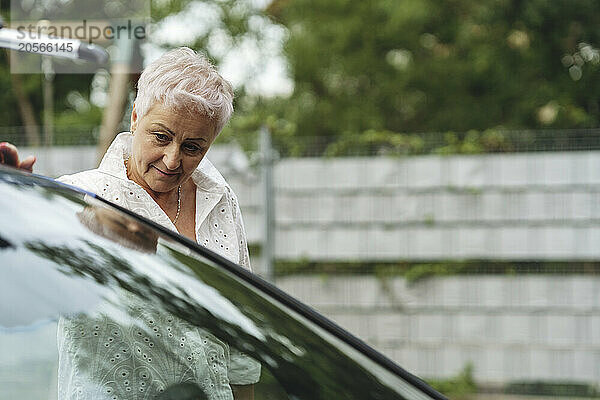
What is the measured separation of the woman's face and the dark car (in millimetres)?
396

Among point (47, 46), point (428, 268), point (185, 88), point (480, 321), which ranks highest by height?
point (47, 46)

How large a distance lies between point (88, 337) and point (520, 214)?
4890 millimetres

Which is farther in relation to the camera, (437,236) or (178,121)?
(437,236)

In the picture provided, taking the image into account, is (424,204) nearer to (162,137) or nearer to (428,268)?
(428,268)

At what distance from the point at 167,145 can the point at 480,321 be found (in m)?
4.42

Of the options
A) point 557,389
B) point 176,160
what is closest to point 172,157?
point 176,160

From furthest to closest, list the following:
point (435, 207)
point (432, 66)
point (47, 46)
Answer: 1. point (432, 66)
2. point (435, 207)
3. point (47, 46)

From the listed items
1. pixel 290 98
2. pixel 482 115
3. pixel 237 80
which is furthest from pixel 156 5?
pixel 482 115

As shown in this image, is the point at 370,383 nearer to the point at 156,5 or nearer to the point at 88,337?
the point at 88,337

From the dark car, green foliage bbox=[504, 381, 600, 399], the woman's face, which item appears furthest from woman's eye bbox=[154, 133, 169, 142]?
green foliage bbox=[504, 381, 600, 399]

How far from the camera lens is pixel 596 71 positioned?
9.55m

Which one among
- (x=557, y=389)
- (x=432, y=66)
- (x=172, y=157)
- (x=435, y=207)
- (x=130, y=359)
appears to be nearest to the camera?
(x=130, y=359)

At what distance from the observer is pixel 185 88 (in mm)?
1698

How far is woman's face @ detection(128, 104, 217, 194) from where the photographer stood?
1700 mm
